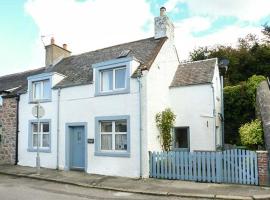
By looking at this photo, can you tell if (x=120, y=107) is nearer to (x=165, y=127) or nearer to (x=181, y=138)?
(x=165, y=127)

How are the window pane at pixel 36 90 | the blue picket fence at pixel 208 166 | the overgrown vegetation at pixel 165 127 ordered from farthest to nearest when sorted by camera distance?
the window pane at pixel 36 90, the overgrown vegetation at pixel 165 127, the blue picket fence at pixel 208 166

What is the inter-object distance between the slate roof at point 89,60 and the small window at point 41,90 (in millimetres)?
810

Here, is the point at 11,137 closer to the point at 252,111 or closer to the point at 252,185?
the point at 252,185

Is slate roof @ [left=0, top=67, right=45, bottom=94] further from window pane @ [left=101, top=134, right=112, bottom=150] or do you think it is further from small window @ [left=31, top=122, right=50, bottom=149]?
window pane @ [left=101, top=134, right=112, bottom=150]

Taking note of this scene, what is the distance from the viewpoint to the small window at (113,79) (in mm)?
14471

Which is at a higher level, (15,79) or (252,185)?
(15,79)

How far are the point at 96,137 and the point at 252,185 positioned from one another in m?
7.30

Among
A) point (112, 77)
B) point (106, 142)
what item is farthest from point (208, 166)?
point (112, 77)

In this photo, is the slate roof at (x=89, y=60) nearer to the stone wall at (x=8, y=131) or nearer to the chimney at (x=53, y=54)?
the chimney at (x=53, y=54)

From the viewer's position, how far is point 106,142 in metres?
14.5

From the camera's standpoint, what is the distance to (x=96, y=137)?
1456 centimetres

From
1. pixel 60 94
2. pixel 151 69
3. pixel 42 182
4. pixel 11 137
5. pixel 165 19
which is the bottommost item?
pixel 42 182

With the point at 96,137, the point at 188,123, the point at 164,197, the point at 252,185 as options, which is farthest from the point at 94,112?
the point at 252,185

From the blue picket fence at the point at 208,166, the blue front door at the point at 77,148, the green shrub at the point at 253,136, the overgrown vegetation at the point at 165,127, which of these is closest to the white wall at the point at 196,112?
the overgrown vegetation at the point at 165,127
